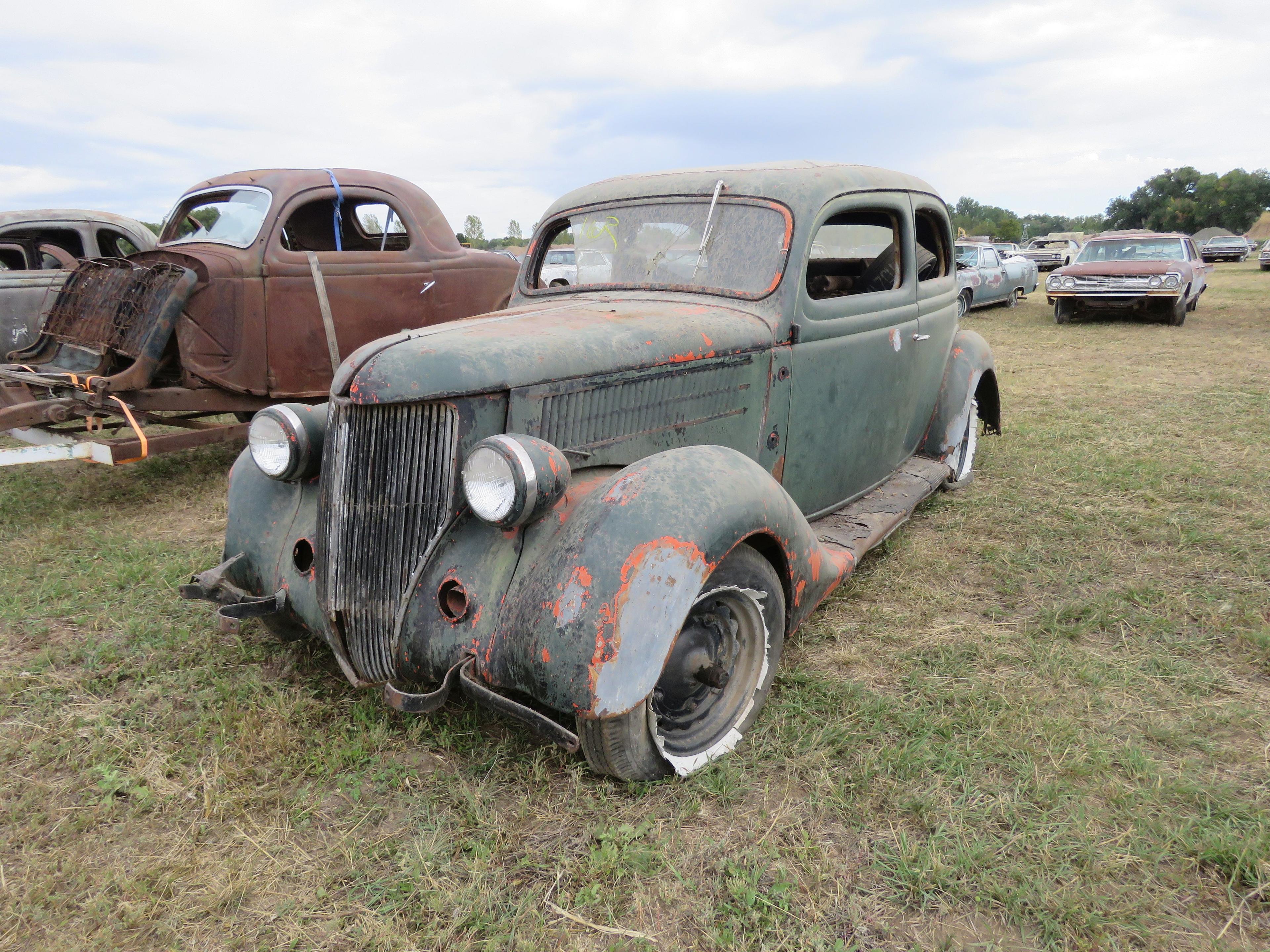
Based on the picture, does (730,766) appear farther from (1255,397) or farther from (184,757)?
(1255,397)

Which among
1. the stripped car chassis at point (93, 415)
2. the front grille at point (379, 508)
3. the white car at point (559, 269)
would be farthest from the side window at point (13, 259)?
the front grille at point (379, 508)

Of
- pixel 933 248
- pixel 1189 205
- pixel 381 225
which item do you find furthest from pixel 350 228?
pixel 1189 205

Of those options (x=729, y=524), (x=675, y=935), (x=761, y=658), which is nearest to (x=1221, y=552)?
(x=761, y=658)

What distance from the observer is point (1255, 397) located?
713 centimetres

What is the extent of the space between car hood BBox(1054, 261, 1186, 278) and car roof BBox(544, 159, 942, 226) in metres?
11.0

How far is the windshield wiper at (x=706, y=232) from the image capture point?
3.27 meters

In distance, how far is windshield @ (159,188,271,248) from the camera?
5.45 m

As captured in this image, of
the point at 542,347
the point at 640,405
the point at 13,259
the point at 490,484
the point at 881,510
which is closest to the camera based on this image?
the point at 490,484

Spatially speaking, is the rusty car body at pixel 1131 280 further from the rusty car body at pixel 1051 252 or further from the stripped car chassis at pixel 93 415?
the stripped car chassis at pixel 93 415

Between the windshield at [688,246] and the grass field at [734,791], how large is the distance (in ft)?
4.84

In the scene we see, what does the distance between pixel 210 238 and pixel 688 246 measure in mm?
4002

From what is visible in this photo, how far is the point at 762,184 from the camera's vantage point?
3270 mm

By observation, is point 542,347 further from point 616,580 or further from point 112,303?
point 112,303

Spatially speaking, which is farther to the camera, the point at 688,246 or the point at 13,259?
the point at 13,259
